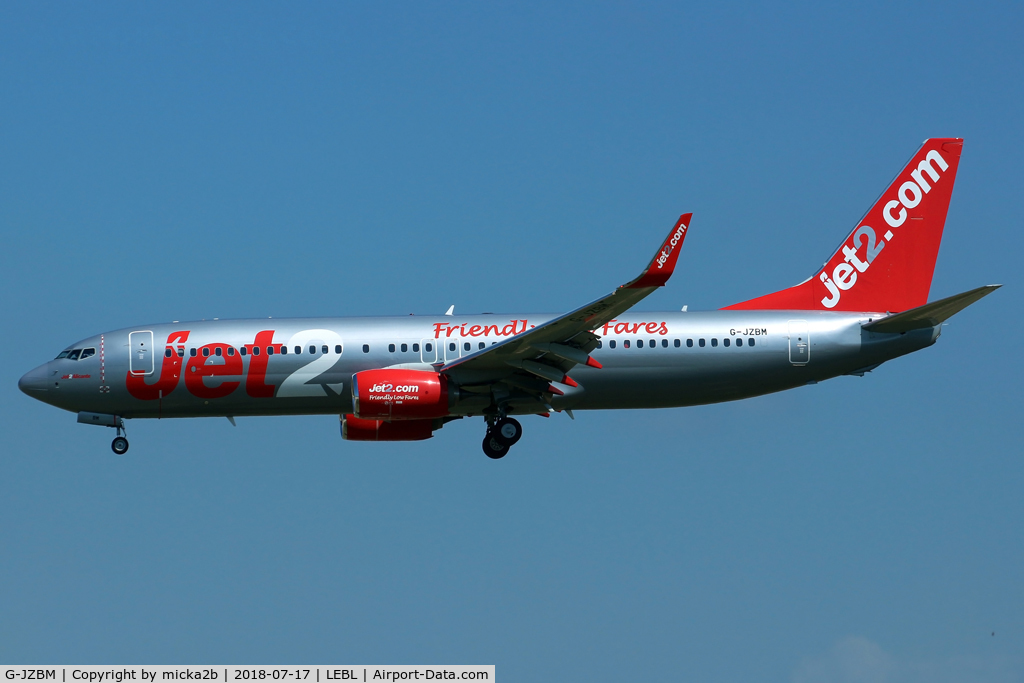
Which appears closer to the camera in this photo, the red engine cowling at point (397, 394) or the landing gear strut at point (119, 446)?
the red engine cowling at point (397, 394)

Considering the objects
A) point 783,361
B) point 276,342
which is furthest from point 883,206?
point 276,342

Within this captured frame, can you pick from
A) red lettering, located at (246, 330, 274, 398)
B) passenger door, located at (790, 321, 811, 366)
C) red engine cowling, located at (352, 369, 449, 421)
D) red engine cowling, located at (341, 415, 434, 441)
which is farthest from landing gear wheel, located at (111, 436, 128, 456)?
passenger door, located at (790, 321, 811, 366)

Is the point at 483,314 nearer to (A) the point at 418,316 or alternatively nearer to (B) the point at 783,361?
(A) the point at 418,316

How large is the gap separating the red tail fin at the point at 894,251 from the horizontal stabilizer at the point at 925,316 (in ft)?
7.28

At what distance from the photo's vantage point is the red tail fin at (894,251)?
36.5 metres

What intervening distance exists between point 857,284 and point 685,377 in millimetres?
6246

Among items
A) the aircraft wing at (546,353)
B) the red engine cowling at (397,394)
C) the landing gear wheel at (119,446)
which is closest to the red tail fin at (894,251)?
the aircraft wing at (546,353)

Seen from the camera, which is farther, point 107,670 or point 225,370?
point 225,370

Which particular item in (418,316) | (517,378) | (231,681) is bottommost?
(231,681)

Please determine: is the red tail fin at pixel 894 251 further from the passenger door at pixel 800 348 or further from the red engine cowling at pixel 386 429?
the red engine cowling at pixel 386 429

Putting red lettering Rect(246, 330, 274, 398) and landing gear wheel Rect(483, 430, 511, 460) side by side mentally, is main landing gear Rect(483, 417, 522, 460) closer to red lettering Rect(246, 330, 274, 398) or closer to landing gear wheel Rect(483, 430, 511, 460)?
landing gear wheel Rect(483, 430, 511, 460)

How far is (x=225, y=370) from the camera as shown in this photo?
112 feet

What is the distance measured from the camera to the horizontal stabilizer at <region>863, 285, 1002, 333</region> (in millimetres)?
31984
